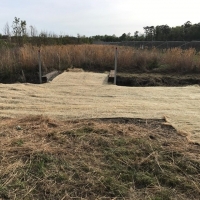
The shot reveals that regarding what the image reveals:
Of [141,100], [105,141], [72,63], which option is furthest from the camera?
[72,63]

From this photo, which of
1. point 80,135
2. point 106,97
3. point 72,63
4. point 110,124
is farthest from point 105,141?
point 72,63

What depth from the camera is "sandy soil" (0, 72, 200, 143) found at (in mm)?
3477

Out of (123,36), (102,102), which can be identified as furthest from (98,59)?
(123,36)

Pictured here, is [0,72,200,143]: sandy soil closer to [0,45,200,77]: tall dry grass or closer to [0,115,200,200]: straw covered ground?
[0,115,200,200]: straw covered ground

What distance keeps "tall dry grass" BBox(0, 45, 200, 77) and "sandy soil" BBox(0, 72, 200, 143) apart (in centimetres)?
265

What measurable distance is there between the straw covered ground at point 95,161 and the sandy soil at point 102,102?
38 cm

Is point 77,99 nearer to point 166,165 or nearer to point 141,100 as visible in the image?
point 141,100

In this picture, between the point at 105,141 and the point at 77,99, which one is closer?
the point at 105,141

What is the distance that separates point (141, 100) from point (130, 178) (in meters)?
2.66

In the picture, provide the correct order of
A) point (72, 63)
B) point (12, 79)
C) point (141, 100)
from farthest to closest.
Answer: point (72, 63), point (12, 79), point (141, 100)

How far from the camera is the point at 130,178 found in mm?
1962

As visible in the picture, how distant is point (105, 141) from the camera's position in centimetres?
260

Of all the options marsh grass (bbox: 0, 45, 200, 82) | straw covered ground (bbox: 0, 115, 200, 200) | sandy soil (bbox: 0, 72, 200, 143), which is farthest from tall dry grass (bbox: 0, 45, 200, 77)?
straw covered ground (bbox: 0, 115, 200, 200)

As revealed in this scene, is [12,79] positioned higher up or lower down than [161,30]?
lower down
